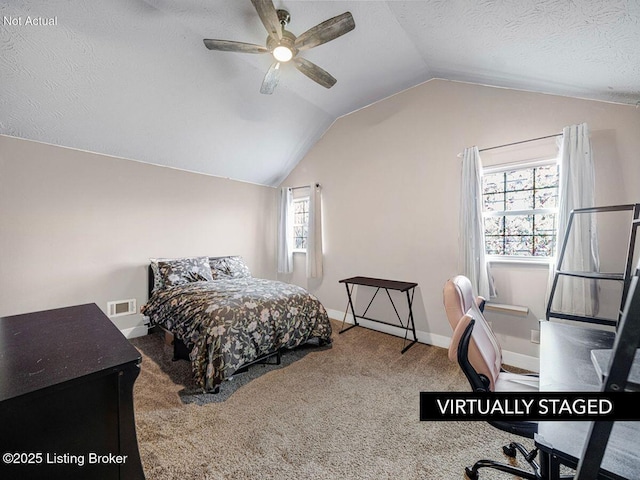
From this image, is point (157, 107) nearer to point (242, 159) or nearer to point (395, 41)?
point (242, 159)

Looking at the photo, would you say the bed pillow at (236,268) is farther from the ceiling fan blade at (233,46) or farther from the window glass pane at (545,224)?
the window glass pane at (545,224)

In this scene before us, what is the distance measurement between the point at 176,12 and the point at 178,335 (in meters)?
2.68

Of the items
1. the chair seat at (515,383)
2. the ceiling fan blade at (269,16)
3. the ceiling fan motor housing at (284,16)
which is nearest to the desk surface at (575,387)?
the chair seat at (515,383)

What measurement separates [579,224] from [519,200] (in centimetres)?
53

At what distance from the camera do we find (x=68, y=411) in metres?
0.84

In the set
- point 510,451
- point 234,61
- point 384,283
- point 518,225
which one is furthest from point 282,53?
point 510,451

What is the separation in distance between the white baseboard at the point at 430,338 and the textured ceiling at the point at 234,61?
2195mm

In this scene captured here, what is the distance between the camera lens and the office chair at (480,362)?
1147mm

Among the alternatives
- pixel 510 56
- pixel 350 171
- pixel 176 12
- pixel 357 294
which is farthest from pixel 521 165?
pixel 176 12

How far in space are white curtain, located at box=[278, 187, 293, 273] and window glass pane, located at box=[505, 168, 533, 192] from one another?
121 inches

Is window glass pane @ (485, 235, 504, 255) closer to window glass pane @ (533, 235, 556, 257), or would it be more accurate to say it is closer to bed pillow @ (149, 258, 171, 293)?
window glass pane @ (533, 235, 556, 257)

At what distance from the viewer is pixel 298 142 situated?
395 cm

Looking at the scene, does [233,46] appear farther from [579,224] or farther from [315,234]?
[579,224]

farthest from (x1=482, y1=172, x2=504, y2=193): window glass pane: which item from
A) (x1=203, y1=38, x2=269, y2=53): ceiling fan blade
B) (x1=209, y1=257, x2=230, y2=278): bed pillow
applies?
(x1=209, y1=257, x2=230, y2=278): bed pillow
